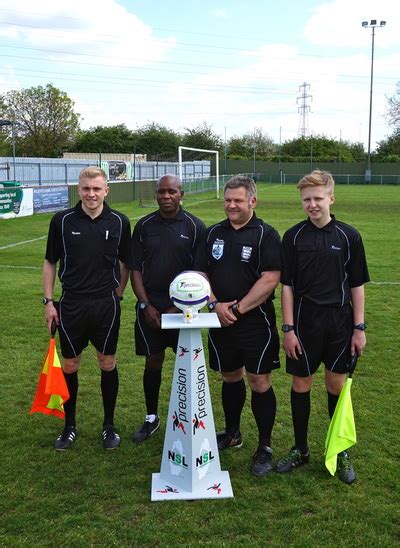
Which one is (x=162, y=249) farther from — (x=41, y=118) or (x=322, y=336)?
(x=41, y=118)

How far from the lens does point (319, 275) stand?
11.5 feet

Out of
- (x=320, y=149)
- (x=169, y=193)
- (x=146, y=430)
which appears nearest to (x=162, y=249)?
(x=169, y=193)

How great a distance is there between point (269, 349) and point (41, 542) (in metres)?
1.73

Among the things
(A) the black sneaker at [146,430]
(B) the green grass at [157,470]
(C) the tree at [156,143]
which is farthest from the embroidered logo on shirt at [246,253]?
(C) the tree at [156,143]

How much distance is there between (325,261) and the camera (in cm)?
346

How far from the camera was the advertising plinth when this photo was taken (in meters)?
3.39

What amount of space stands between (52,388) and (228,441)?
130 centimetres

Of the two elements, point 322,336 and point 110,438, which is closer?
point 322,336

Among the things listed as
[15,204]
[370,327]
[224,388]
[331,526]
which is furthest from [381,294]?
[15,204]

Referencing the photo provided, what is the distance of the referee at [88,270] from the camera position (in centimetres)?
384

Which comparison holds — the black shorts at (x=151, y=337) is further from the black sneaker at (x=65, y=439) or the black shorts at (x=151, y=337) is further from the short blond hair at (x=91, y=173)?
the short blond hair at (x=91, y=173)

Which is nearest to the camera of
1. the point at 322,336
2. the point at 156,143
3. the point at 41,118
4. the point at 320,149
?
the point at 322,336

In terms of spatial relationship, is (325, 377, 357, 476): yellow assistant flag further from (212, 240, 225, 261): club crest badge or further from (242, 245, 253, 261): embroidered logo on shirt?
(212, 240, 225, 261): club crest badge

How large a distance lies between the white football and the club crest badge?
386 mm
